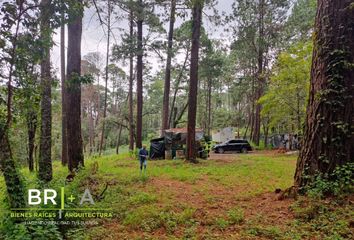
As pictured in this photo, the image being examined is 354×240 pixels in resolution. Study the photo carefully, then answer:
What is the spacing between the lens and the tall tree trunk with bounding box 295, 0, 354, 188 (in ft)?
13.5

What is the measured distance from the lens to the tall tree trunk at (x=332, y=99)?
410cm

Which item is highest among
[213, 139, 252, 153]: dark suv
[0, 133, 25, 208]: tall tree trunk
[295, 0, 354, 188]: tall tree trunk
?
[295, 0, 354, 188]: tall tree trunk

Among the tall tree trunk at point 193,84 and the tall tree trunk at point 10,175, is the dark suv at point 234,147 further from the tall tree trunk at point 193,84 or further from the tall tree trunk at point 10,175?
→ the tall tree trunk at point 10,175

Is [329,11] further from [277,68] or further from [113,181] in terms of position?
[277,68]

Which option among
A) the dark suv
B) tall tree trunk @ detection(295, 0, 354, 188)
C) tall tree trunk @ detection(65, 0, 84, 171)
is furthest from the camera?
the dark suv

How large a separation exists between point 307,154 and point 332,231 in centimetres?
145

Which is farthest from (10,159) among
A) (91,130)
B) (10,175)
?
(91,130)

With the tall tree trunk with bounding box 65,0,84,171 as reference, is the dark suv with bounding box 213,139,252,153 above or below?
below

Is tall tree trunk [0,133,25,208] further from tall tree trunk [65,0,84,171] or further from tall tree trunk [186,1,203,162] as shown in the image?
tall tree trunk [186,1,203,162]

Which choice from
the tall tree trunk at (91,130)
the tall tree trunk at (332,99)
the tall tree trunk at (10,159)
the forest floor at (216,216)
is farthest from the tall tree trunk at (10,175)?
the tall tree trunk at (91,130)

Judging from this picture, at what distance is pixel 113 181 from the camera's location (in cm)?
746

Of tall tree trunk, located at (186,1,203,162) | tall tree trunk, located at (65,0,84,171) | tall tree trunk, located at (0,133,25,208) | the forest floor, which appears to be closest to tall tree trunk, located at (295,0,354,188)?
the forest floor

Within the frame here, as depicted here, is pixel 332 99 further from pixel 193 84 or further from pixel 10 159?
pixel 193 84

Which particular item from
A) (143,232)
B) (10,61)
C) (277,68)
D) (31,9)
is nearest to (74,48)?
(31,9)
